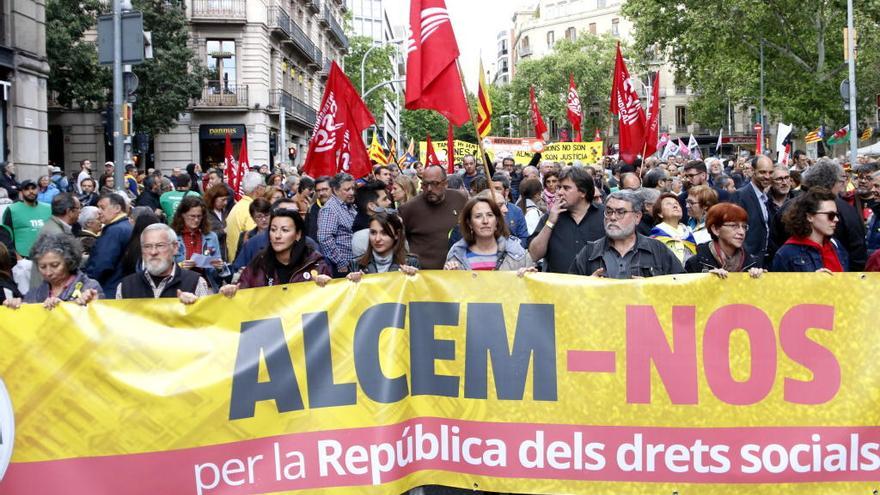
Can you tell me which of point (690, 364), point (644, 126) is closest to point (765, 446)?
point (690, 364)

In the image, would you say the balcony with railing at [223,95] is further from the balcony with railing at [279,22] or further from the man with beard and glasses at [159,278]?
the man with beard and glasses at [159,278]

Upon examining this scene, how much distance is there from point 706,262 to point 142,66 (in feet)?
105

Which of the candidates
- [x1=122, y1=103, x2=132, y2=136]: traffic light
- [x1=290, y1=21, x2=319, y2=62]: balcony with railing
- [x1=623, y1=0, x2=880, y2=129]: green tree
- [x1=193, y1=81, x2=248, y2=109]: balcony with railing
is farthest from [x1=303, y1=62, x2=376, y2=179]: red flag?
[x1=290, y1=21, x2=319, y2=62]: balcony with railing

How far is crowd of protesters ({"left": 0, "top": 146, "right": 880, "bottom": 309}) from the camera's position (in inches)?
213

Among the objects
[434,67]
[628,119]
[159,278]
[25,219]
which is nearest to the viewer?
[159,278]

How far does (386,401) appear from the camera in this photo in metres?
4.71

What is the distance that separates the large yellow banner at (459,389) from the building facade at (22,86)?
15.9 m

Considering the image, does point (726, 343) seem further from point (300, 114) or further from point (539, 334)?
point (300, 114)

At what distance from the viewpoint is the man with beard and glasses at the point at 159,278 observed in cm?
537

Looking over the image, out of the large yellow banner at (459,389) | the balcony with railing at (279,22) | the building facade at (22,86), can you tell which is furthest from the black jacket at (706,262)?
the balcony with railing at (279,22)

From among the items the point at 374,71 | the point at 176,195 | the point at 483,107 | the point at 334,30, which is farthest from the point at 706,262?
the point at 374,71

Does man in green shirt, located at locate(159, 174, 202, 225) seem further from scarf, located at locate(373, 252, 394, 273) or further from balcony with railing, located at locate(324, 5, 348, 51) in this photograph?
balcony with railing, located at locate(324, 5, 348, 51)

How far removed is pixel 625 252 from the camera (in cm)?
541

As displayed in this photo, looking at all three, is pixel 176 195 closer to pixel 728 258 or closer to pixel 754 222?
pixel 754 222
